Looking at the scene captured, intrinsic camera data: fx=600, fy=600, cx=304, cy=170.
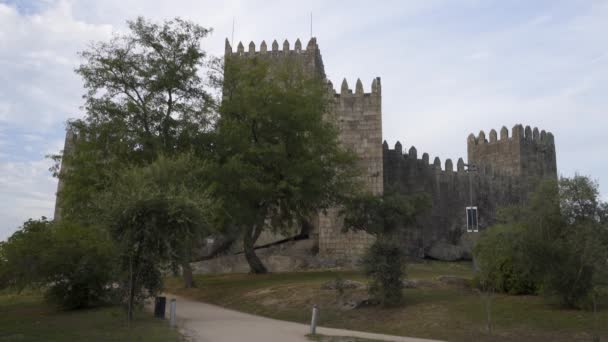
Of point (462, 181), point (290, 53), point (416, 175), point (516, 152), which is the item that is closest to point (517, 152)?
point (516, 152)

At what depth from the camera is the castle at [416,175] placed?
31969 mm

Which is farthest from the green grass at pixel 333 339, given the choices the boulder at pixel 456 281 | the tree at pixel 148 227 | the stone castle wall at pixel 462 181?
the stone castle wall at pixel 462 181

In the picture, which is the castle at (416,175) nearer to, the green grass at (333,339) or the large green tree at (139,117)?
the large green tree at (139,117)

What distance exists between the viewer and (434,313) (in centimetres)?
1568

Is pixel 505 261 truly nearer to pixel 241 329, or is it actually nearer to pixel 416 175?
pixel 241 329

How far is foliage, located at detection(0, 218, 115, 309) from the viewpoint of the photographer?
742 inches

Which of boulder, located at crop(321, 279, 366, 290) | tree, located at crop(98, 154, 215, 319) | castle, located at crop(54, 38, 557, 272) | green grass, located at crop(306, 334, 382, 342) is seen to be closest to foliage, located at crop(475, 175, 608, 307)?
boulder, located at crop(321, 279, 366, 290)

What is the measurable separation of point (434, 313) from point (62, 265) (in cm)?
1151

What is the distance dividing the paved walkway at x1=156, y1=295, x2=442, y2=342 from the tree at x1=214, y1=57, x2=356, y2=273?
6924 mm

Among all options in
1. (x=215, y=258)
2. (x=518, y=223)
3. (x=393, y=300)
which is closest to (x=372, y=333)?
(x=393, y=300)

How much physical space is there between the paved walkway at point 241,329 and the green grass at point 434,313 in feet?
2.89

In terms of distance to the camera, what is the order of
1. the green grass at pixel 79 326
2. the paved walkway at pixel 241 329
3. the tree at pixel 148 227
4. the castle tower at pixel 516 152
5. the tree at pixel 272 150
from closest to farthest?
1. the green grass at pixel 79 326
2. the paved walkway at pixel 241 329
3. the tree at pixel 148 227
4. the tree at pixel 272 150
5. the castle tower at pixel 516 152

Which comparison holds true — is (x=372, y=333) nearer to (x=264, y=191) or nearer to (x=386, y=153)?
(x=264, y=191)

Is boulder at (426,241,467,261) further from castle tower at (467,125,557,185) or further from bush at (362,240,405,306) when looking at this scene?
bush at (362,240,405,306)
